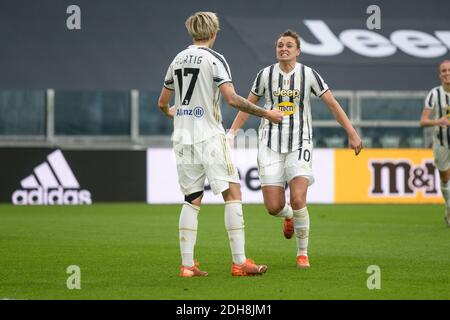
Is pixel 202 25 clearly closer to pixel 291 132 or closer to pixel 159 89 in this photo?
pixel 291 132

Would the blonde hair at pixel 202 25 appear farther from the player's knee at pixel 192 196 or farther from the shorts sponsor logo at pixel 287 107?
the shorts sponsor logo at pixel 287 107

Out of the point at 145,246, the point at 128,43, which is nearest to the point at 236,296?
the point at 145,246

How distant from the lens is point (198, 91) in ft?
27.1

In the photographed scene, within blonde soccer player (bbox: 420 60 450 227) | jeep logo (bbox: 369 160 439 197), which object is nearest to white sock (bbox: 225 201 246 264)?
blonde soccer player (bbox: 420 60 450 227)

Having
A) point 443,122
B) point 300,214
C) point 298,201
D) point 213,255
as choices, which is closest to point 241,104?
point 298,201

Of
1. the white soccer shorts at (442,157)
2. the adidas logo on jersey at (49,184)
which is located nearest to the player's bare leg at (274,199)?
the white soccer shorts at (442,157)

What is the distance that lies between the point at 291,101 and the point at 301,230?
1.11 m

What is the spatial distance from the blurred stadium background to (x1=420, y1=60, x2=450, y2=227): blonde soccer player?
3.71 m

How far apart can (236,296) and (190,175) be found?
4.92ft

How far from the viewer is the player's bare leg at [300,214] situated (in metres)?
9.22

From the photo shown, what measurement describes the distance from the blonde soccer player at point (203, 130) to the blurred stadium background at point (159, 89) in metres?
9.71

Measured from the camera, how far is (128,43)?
2069 centimetres

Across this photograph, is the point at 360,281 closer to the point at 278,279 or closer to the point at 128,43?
the point at 278,279
